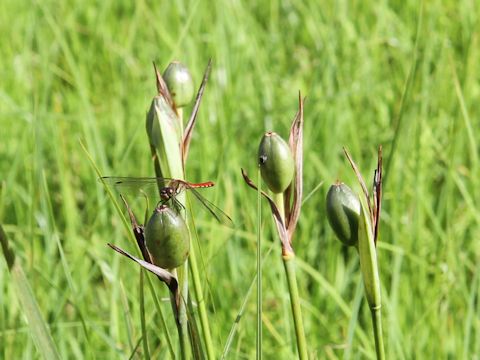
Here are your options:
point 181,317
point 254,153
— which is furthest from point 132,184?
point 254,153

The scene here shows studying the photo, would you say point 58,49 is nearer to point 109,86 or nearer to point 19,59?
point 19,59

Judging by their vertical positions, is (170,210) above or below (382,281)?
above

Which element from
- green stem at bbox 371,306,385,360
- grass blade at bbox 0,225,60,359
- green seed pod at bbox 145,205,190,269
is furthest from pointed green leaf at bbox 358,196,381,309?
grass blade at bbox 0,225,60,359

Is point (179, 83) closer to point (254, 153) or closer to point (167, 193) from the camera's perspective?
point (167, 193)

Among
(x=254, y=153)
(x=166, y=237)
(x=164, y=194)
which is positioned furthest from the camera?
(x=254, y=153)

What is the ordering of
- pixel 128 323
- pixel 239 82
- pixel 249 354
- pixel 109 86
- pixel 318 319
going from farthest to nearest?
pixel 109 86, pixel 239 82, pixel 318 319, pixel 249 354, pixel 128 323

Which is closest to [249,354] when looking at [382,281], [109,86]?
[382,281]

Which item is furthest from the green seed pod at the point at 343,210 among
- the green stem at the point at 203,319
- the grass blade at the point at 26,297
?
the grass blade at the point at 26,297
